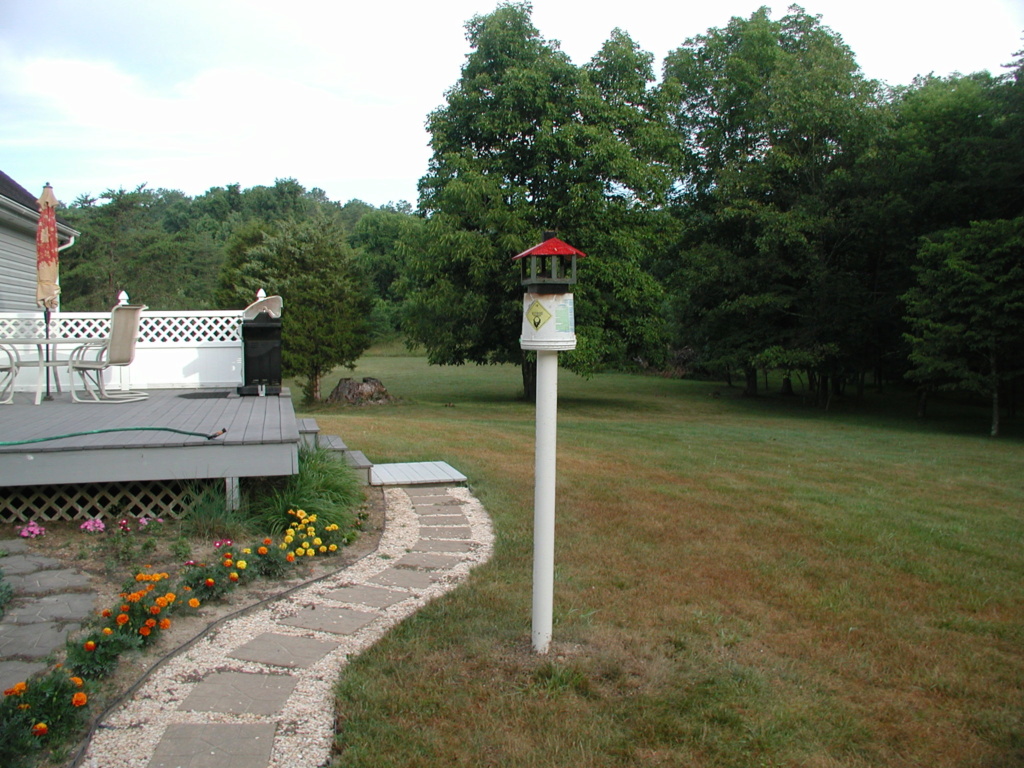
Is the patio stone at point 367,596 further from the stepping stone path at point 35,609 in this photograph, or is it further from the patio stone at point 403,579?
the stepping stone path at point 35,609

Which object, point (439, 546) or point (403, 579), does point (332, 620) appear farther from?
point (439, 546)

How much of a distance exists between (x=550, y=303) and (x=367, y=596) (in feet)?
5.85

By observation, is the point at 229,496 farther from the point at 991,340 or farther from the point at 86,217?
the point at 86,217

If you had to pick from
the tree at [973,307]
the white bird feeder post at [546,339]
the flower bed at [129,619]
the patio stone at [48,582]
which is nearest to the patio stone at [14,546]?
the flower bed at [129,619]

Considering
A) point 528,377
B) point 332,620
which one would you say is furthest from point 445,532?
point 528,377

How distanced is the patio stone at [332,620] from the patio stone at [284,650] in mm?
116

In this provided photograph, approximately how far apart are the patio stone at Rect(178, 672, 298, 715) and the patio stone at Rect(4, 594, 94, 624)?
0.86 meters

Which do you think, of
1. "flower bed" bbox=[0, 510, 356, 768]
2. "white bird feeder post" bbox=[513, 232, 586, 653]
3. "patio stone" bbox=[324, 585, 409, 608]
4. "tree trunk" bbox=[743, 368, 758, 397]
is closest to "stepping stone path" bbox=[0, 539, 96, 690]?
"flower bed" bbox=[0, 510, 356, 768]

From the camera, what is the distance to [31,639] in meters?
2.85

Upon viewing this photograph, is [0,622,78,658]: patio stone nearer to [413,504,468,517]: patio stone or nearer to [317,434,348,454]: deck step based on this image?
[413,504,468,517]: patio stone

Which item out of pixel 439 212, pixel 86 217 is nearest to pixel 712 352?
pixel 439 212

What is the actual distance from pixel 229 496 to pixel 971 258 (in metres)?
15.3

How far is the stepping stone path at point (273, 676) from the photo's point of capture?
7.16ft

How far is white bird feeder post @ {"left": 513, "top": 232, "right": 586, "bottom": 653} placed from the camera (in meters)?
2.63
